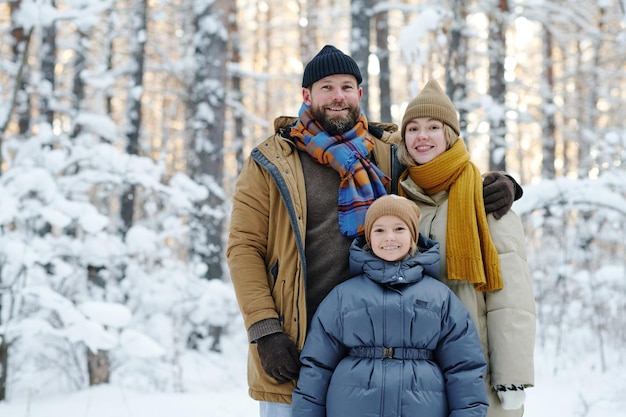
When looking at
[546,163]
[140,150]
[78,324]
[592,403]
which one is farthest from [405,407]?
[546,163]

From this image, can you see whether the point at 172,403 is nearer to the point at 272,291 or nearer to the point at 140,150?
the point at 272,291

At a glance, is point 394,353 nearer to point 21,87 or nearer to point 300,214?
point 300,214

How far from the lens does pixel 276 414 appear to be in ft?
9.19

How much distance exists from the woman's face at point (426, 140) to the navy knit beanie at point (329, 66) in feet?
1.42

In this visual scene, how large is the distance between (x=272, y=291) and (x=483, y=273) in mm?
984

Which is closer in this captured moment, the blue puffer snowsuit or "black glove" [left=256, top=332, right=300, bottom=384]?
the blue puffer snowsuit

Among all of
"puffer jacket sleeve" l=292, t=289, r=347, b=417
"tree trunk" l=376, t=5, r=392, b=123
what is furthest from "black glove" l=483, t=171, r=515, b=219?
"tree trunk" l=376, t=5, r=392, b=123

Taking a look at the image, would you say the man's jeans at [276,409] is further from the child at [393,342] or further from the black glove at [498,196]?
the black glove at [498,196]

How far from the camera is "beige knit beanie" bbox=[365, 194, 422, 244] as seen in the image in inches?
100

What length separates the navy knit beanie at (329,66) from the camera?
9.71ft

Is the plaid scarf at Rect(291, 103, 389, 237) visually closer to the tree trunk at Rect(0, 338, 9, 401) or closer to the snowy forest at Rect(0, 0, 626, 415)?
the snowy forest at Rect(0, 0, 626, 415)

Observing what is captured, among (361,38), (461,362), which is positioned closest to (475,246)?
(461,362)

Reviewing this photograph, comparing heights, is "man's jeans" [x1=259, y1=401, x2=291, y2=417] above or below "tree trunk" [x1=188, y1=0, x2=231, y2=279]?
below

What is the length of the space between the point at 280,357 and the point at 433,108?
4.41 feet
